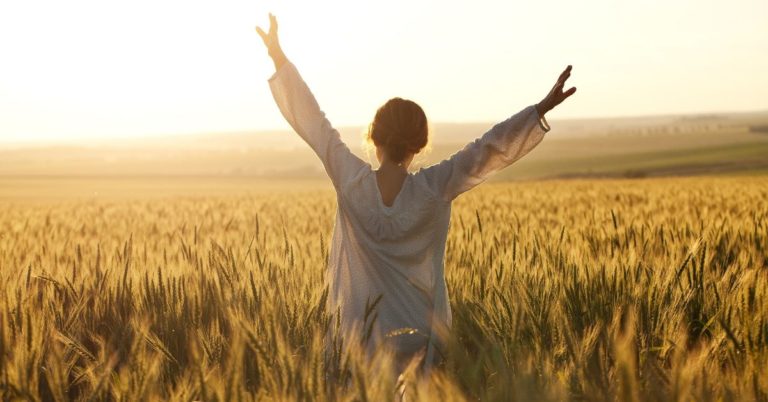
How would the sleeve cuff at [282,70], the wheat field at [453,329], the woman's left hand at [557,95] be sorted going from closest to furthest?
1. the wheat field at [453,329]
2. the woman's left hand at [557,95]
3. the sleeve cuff at [282,70]

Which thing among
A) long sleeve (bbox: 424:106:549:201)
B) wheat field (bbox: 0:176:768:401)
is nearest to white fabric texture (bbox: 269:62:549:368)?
long sleeve (bbox: 424:106:549:201)

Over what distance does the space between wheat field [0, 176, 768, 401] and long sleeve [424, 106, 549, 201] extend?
1.28ft

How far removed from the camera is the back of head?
10.3ft

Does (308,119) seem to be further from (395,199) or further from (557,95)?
(557,95)

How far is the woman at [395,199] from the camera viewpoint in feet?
10.1

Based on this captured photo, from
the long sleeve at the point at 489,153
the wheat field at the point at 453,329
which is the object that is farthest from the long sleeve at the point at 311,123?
the wheat field at the point at 453,329

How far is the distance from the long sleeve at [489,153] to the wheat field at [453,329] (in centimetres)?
39

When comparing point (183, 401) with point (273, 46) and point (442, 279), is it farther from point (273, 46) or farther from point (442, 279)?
point (273, 46)

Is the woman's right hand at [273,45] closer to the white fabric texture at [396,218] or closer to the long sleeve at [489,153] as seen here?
the white fabric texture at [396,218]

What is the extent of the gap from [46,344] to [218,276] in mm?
913

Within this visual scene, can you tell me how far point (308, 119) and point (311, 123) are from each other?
2cm

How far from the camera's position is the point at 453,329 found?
2.96m

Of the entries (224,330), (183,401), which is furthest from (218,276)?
(183,401)

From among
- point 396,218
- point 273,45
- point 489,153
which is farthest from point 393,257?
point 273,45
